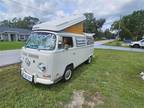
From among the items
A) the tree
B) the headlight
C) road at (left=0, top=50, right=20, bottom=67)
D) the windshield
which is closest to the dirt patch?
the headlight

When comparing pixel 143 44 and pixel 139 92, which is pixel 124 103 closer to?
pixel 139 92

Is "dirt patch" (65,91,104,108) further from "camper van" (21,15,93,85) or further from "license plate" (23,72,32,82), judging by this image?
"license plate" (23,72,32,82)

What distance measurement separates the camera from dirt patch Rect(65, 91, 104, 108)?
4355mm

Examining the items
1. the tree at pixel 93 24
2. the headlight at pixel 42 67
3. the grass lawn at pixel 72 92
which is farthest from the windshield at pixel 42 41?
the tree at pixel 93 24

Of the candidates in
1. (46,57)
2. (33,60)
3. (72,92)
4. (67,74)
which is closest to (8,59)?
(67,74)

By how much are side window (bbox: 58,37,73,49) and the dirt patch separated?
1711 millimetres

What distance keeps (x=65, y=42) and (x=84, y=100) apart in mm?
2285

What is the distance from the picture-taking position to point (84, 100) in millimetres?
4641

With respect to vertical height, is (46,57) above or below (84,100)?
above

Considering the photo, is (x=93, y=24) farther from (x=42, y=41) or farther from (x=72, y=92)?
(x=72, y=92)

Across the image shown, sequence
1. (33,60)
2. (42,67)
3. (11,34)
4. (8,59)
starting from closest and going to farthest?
(42,67) → (33,60) → (8,59) → (11,34)

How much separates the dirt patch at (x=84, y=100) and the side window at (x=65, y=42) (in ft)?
5.61

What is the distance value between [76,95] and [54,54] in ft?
5.18

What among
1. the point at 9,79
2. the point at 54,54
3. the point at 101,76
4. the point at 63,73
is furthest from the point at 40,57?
the point at 101,76
